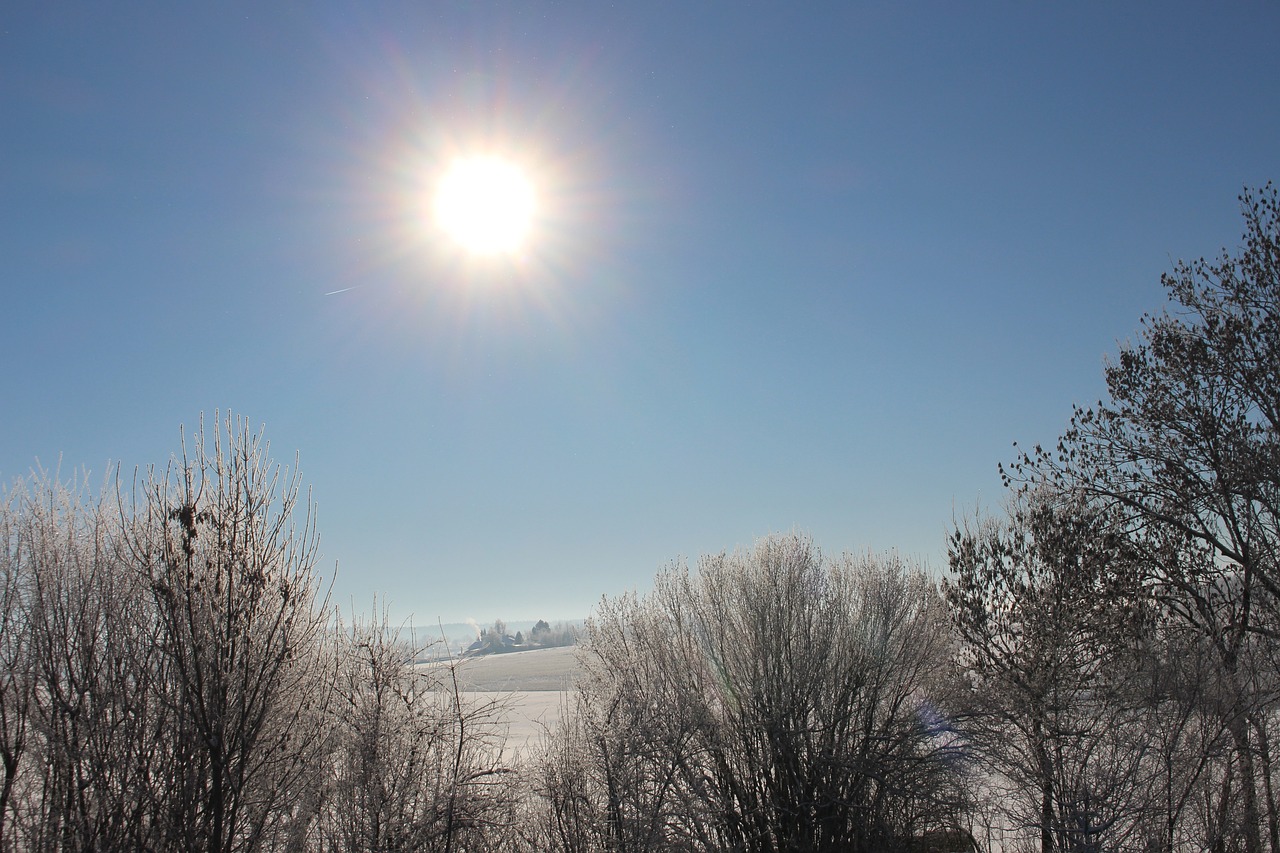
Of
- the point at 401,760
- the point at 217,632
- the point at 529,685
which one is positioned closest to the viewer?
the point at 217,632

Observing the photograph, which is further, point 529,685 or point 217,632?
point 529,685

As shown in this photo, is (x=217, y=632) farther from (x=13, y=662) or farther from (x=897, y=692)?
(x=897, y=692)

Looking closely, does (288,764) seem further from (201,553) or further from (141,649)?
(201,553)

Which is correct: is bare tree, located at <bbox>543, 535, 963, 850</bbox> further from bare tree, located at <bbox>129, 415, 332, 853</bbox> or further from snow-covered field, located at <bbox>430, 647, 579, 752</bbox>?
bare tree, located at <bbox>129, 415, 332, 853</bbox>

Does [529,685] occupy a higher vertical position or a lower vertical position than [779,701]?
lower

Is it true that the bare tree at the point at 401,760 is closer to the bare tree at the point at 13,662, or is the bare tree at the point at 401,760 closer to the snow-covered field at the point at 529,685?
the snow-covered field at the point at 529,685

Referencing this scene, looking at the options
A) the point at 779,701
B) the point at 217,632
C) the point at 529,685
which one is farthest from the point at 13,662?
the point at 529,685

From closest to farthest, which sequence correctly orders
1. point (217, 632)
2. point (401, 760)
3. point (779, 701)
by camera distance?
point (217, 632)
point (401, 760)
point (779, 701)

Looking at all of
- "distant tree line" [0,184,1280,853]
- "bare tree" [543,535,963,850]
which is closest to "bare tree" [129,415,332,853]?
"distant tree line" [0,184,1280,853]

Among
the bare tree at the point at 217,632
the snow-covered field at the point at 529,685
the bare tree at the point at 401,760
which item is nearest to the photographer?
the bare tree at the point at 217,632

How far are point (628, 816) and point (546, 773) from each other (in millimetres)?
1916

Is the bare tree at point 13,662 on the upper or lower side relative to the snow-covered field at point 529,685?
upper

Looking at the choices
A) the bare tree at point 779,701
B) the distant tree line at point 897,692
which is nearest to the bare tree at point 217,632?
the distant tree line at point 897,692

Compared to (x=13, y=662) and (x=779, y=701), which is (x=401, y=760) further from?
(x=779, y=701)
